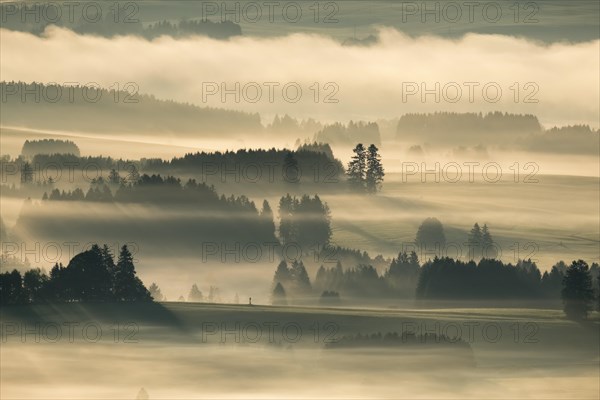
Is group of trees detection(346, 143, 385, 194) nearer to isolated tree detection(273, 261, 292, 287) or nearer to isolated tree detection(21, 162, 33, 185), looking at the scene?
isolated tree detection(273, 261, 292, 287)

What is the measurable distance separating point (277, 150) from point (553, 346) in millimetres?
19057

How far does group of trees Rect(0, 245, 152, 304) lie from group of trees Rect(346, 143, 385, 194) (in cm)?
1562

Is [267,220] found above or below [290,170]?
below

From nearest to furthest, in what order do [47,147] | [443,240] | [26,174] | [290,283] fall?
[290,283], [26,174], [47,147], [443,240]

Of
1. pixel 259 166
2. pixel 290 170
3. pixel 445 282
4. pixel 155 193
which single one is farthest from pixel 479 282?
pixel 155 193

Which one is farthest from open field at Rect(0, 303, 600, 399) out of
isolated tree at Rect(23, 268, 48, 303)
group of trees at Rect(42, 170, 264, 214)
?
group of trees at Rect(42, 170, 264, 214)

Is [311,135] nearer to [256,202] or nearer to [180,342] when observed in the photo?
[256,202]

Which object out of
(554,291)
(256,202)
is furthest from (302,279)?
(554,291)

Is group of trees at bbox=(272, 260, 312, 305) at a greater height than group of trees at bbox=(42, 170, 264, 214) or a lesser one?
lesser

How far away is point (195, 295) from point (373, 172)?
12.2 metres

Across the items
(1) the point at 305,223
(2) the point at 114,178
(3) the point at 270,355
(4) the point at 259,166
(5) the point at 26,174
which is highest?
(4) the point at 259,166

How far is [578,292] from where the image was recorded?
9694 centimetres

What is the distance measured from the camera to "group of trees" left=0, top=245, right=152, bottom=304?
89.1m

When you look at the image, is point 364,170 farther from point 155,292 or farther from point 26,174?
point 26,174
